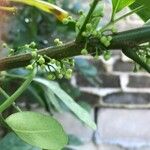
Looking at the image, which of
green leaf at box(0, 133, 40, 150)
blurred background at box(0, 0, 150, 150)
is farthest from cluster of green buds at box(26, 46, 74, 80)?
blurred background at box(0, 0, 150, 150)

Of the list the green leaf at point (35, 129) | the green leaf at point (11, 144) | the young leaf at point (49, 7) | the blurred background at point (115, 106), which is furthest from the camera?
the blurred background at point (115, 106)

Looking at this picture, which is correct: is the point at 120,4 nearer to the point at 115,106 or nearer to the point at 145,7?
the point at 145,7

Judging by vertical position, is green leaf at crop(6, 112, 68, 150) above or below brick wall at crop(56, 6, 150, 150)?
above

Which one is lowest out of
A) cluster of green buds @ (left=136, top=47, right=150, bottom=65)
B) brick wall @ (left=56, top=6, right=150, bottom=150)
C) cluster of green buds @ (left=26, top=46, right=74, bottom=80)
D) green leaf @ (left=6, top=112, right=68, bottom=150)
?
brick wall @ (left=56, top=6, right=150, bottom=150)

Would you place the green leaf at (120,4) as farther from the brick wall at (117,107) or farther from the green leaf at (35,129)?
the brick wall at (117,107)

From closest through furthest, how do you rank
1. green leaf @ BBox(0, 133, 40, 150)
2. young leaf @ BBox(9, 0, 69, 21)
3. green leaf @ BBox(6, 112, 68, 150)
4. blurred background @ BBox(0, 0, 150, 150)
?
green leaf @ BBox(6, 112, 68, 150)
young leaf @ BBox(9, 0, 69, 21)
green leaf @ BBox(0, 133, 40, 150)
blurred background @ BBox(0, 0, 150, 150)

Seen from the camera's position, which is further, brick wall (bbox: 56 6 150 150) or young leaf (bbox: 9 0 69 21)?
brick wall (bbox: 56 6 150 150)

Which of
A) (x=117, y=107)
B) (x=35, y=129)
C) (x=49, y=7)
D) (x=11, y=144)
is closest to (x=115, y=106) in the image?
(x=117, y=107)

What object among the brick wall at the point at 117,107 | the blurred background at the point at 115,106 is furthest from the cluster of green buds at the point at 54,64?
the brick wall at the point at 117,107

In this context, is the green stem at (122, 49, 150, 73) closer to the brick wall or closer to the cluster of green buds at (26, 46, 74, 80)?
the cluster of green buds at (26, 46, 74, 80)
